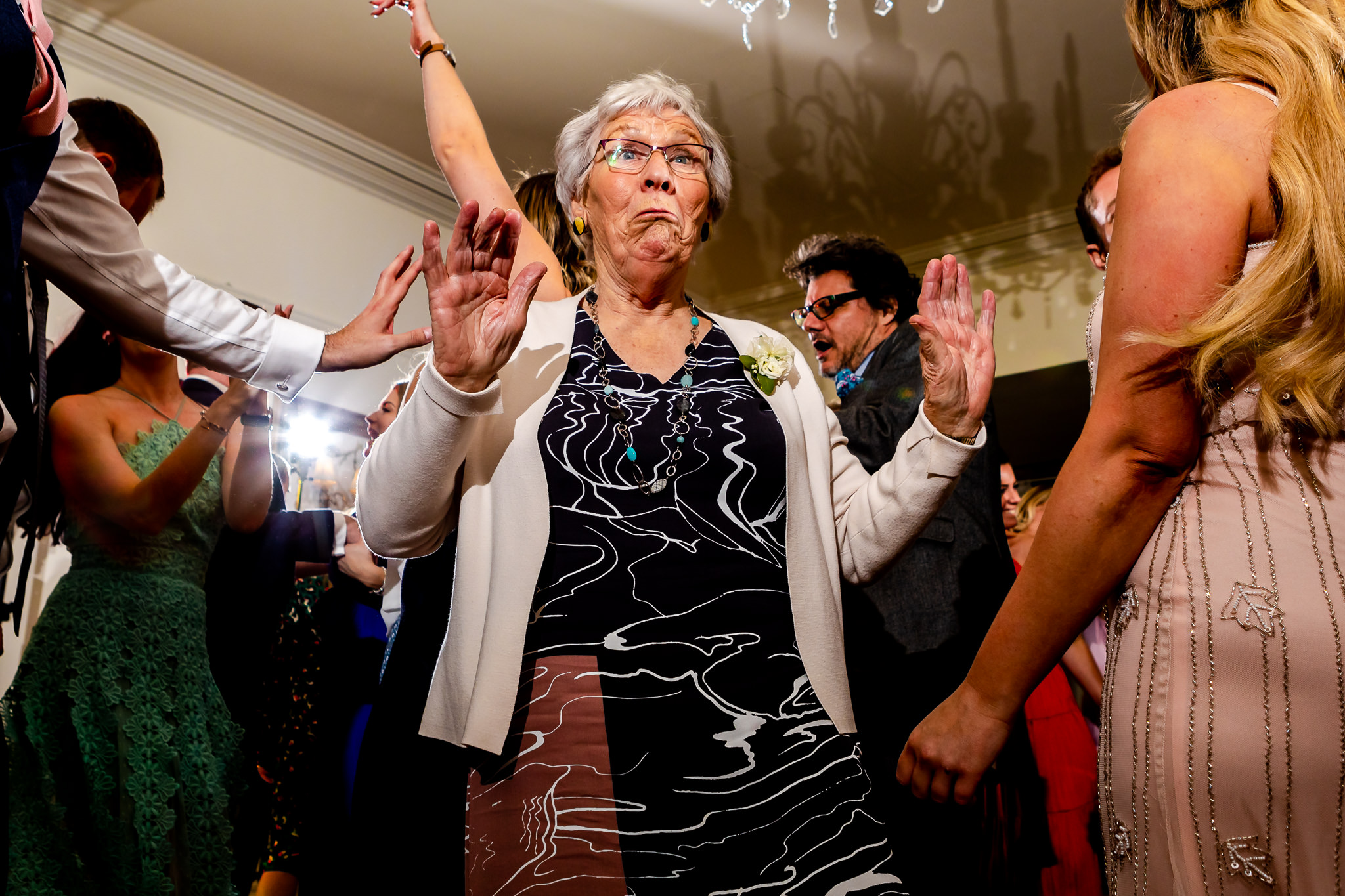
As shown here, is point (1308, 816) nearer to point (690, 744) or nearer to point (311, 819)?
point (690, 744)

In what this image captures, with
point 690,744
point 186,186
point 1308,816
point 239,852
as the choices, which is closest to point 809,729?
point 690,744

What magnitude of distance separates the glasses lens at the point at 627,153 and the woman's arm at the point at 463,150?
0.76 feet

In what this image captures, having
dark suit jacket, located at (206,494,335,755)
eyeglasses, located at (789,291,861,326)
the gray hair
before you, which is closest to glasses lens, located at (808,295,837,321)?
eyeglasses, located at (789,291,861,326)

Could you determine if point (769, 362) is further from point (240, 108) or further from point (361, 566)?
point (240, 108)

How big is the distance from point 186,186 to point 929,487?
3.96m

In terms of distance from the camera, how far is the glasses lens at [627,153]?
1701mm

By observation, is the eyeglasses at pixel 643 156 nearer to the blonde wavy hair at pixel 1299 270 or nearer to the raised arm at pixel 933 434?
the raised arm at pixel 933 434

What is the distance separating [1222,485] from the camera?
3.18ft

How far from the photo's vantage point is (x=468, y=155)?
6.49 ft

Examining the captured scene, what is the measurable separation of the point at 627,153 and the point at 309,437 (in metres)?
2.97

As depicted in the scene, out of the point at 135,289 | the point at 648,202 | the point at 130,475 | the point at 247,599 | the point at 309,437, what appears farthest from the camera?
the point at 309,437

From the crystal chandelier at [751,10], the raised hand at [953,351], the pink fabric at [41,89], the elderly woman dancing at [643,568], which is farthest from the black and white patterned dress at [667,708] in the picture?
the crystal chandelier at [751,10]

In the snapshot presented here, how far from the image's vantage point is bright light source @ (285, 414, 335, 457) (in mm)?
4078

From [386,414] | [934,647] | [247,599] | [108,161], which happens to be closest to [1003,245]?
[386,414]
